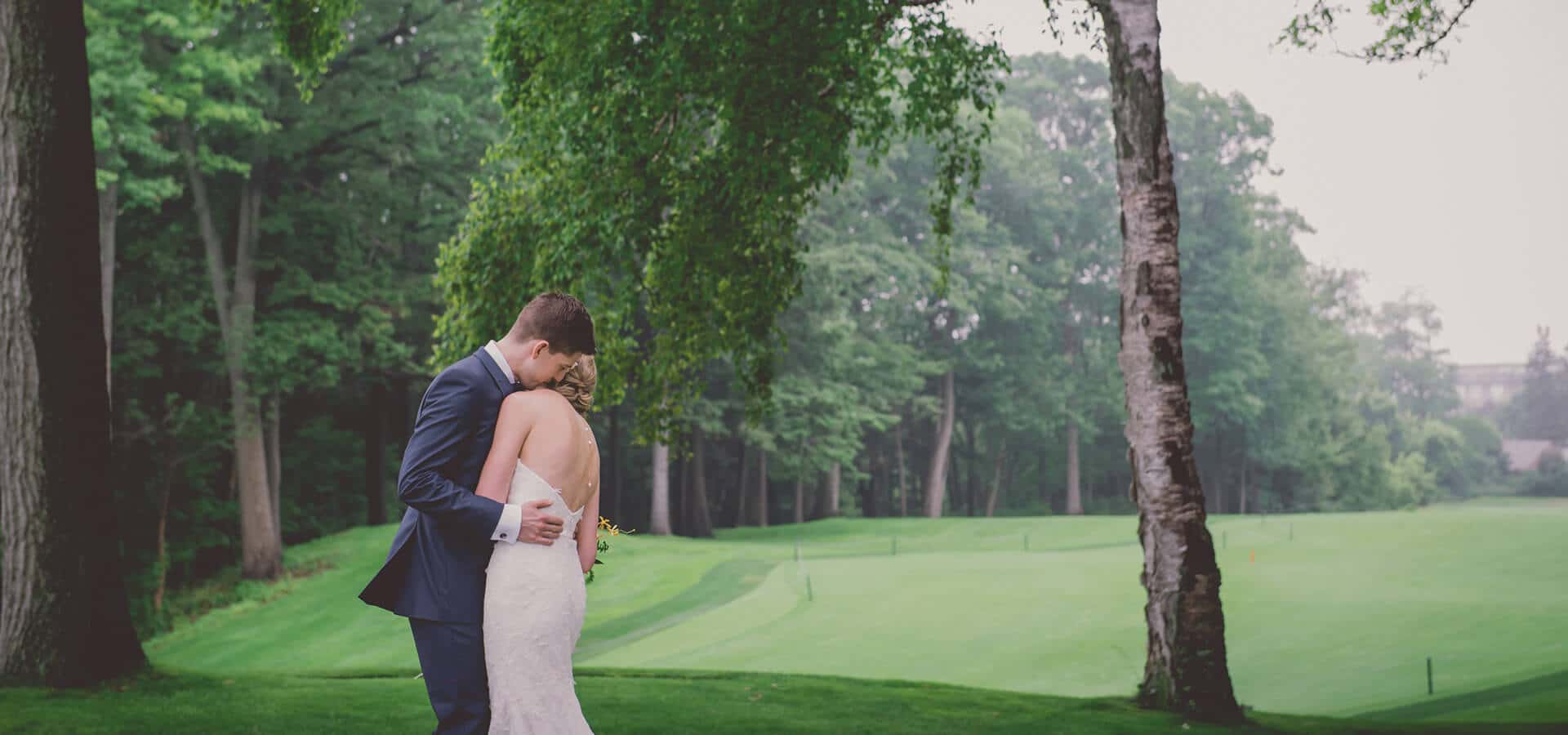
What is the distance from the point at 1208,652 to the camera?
10383 millimetres

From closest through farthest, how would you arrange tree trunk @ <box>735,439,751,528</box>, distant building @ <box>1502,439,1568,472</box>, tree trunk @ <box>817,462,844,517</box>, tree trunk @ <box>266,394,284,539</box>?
tree trunk @ <box>266,394,284,539</box>, tree trunk @ <box>735,439,751,528</box>, tree trunk @ <box>817,462,844,517</box>, distant building @ <box>1502,439,1568,472</box>

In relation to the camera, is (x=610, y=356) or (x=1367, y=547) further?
(x=1367, y=547)

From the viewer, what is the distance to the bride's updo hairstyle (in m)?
4.46

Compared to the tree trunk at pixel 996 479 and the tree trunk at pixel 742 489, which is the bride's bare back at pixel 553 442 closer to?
the tree trunk at pixel 742 489

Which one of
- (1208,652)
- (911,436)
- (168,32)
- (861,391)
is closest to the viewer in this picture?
(1208,652)

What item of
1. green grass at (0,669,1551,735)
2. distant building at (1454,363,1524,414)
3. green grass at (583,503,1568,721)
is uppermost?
distant building at (1454,363,1524,414)

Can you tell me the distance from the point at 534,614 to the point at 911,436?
58.0 metres

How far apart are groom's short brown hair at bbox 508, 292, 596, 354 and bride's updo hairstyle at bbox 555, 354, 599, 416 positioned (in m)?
0.06

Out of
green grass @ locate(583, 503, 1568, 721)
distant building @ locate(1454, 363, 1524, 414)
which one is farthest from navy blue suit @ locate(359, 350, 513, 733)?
distant building @ locate(1454, 363, 1524, 414)

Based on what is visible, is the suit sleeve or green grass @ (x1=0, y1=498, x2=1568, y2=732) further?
green grass @ (x1=0, y1=498, x2=1568, y2=732)

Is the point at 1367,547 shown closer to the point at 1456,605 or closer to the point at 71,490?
the point at 1456,605

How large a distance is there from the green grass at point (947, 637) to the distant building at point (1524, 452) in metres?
47.4

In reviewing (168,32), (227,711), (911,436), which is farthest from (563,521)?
(911,436)

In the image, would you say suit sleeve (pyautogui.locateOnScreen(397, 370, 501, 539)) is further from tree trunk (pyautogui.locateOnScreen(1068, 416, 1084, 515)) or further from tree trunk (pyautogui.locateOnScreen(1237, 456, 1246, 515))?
tree trunk (pyautogui.locateOnScreen(1237, 456, 1246, 515))
